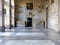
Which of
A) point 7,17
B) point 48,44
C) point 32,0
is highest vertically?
point 32,0

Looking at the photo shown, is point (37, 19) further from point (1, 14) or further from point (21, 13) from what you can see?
point (1, 14)

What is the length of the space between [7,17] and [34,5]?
10360mm

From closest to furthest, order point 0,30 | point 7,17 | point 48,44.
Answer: point 48,44
point 0,30
point 7,17

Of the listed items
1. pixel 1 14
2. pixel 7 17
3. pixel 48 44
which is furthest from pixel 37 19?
pixel 48 44

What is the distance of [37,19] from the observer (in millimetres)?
29750

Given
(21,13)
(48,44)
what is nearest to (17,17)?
(21,13)

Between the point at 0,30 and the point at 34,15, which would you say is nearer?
the point at 0,30

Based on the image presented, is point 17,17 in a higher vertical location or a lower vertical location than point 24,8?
lower

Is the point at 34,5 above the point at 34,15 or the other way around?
above

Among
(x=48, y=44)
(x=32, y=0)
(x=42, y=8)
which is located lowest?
(x=48, y=44)

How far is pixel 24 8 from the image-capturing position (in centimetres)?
2989

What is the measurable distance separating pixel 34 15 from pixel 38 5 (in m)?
2.37

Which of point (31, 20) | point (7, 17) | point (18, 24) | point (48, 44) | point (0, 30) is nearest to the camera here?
point (48, 44)

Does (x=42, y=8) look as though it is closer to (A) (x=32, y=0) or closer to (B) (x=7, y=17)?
(A) (x=32, y=0)
